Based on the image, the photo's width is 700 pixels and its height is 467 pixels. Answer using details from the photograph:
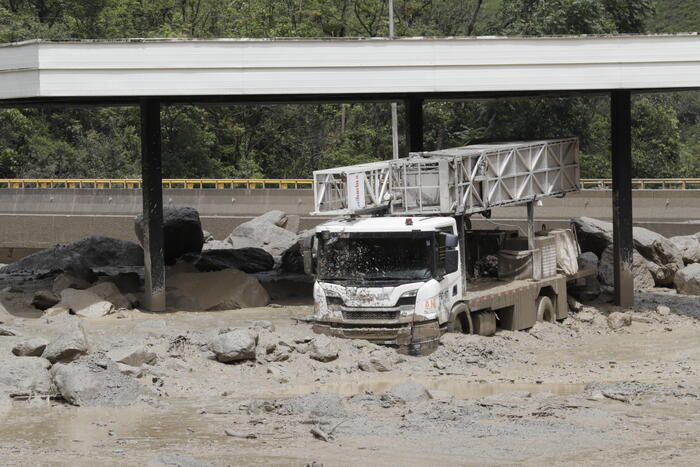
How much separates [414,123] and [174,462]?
621 inches

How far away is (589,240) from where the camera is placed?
30703 millimetres

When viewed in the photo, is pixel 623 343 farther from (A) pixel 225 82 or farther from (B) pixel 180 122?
(B) pixel 180 122

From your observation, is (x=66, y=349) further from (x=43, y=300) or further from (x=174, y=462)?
(x=43, y=300)

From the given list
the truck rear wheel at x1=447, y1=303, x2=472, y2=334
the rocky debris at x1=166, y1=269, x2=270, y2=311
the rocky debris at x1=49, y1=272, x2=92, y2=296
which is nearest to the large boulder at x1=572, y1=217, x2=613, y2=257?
the rocky debris at x1=166, y1=269, x2=270, y2=311

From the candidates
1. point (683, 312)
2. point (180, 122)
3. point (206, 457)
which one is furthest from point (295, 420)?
point (180, 122)

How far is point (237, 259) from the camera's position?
108 feet

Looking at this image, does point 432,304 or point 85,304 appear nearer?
point 432,304

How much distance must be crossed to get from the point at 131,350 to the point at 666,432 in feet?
28.5

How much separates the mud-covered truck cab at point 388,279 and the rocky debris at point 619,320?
602 cm

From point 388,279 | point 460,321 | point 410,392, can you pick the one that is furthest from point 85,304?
point 410,392

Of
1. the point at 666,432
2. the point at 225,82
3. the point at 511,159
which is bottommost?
the point at 666,432

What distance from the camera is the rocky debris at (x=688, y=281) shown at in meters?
29.8

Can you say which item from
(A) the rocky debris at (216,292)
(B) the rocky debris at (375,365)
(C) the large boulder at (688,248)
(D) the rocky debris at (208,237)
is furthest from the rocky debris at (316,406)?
(D) the rocky debris at (208,237)

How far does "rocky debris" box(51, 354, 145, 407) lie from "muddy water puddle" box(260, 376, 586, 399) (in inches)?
88.7
